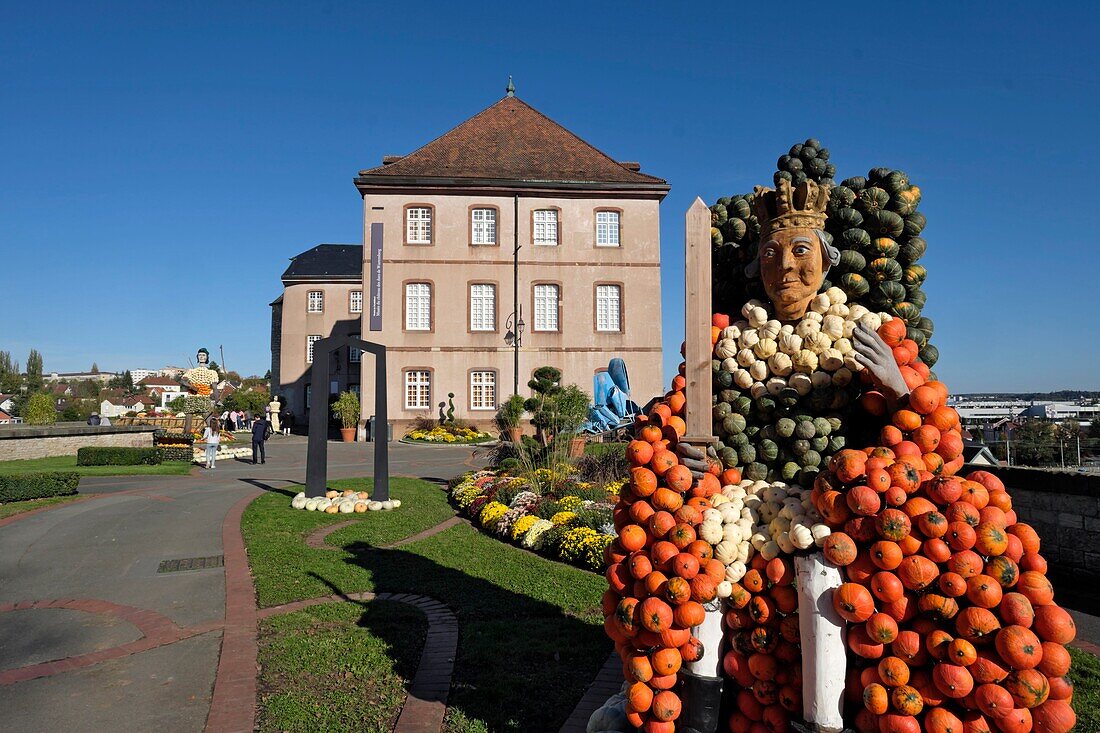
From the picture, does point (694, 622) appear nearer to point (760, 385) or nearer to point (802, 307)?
point (760, 385)

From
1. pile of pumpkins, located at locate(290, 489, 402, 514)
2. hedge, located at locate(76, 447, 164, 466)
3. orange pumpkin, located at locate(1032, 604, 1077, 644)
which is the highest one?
orange pumpkin, located at locate(1032, 604, 1077, 644)

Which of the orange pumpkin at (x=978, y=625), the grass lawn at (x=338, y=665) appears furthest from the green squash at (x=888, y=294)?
the grass lawn at (x=338, y=665)

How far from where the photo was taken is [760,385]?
3779mm

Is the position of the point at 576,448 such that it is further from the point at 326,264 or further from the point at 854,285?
the point at 326,264

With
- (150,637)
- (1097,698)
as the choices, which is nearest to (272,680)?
(150,637)

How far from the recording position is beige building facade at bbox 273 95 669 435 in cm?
3312

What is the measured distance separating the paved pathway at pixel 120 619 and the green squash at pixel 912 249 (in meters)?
5.01

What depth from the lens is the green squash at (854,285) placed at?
3.86 m

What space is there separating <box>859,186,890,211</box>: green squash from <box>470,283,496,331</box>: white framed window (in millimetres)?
30249

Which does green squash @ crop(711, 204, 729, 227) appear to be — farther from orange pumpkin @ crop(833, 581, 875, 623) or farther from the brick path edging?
the brick path edging

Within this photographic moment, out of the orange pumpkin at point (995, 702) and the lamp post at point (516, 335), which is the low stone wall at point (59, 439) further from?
the orange pumpkin at point (995, 702)

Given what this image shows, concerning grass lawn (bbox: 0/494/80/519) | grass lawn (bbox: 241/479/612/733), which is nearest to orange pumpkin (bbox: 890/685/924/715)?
grass lawn (bbox: 241/479/612/733)

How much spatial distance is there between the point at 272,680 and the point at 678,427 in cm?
364

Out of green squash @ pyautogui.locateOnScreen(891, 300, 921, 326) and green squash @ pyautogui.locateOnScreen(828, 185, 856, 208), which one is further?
green squash @ pyautogui.locateOnScreen(828, 185, 856, 208)
